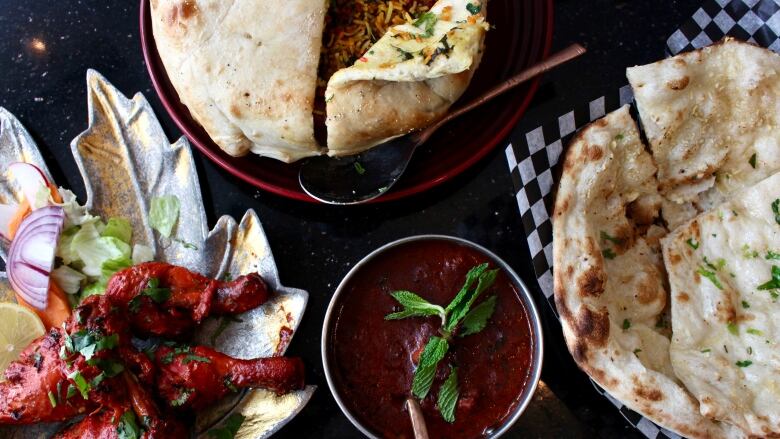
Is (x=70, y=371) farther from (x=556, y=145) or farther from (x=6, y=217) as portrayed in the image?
(x=556, y=145)

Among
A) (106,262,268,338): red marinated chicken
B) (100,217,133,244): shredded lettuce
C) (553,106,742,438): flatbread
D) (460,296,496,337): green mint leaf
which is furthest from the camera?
(100,217,133,244): shredded lettuce

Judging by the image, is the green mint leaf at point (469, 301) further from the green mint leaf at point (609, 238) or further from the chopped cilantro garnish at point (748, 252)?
the chopped cilantro garnish at point (748, 252)

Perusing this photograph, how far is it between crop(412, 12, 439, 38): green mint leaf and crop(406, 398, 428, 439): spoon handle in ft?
4.07

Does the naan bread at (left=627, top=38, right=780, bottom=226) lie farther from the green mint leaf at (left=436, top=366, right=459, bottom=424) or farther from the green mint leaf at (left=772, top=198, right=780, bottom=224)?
the green mint leaf at (left=436, top=366, right=459, bottom=424)

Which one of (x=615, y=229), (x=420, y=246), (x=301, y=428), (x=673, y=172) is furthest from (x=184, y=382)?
(x=673, y=172)

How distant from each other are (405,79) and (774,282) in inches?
56.7

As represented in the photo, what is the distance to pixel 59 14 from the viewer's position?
10.7 feet

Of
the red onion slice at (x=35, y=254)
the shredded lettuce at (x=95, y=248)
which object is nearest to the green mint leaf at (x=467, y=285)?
the shredded lettuce at (x=95, y=248)

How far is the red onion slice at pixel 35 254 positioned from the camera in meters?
2.81

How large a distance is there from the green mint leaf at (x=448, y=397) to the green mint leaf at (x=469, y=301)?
0.17 metres

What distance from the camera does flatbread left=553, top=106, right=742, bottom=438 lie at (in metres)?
2.32

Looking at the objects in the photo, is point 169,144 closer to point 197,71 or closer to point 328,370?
point 197,71

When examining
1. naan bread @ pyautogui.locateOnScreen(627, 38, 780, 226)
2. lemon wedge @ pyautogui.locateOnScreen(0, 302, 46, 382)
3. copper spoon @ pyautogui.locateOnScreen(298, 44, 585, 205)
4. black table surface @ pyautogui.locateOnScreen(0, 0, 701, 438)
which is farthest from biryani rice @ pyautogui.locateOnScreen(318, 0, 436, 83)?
lemon wedge @ pyautogui.locateOnScreen(0, 302, 46, 382)

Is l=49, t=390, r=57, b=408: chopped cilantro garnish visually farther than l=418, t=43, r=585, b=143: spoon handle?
No
